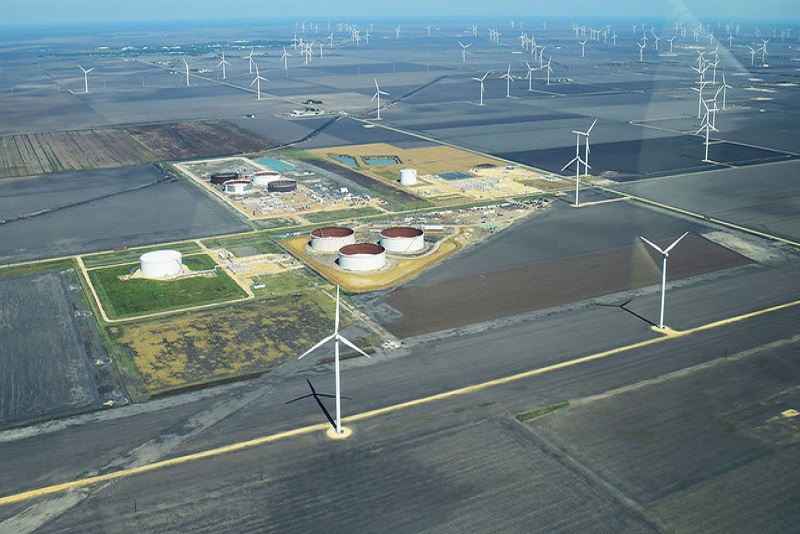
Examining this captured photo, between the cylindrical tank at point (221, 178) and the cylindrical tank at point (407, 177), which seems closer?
the cylindrical tank at point (407, 177)

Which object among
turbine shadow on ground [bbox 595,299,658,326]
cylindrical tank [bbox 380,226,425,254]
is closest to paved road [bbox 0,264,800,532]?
turbine shadow on ground [bbox 595,299,658,326]

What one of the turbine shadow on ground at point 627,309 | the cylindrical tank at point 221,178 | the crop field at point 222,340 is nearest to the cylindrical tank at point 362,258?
the crop field at point 222,340

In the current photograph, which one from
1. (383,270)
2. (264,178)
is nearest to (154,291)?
(383,270)

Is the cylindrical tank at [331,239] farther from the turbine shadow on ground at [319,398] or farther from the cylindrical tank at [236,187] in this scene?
the turbine shadow on ground at [319,398]

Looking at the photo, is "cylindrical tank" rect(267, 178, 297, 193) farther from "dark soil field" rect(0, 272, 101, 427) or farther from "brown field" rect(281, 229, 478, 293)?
"dark soil field" rect(0, 272, 101, 427)

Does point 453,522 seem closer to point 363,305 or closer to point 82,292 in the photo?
point 363,305

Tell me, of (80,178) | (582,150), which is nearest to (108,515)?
(80,178)

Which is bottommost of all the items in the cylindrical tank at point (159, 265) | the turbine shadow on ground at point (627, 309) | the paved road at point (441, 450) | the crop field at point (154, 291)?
the paved road at point (441, 450)
